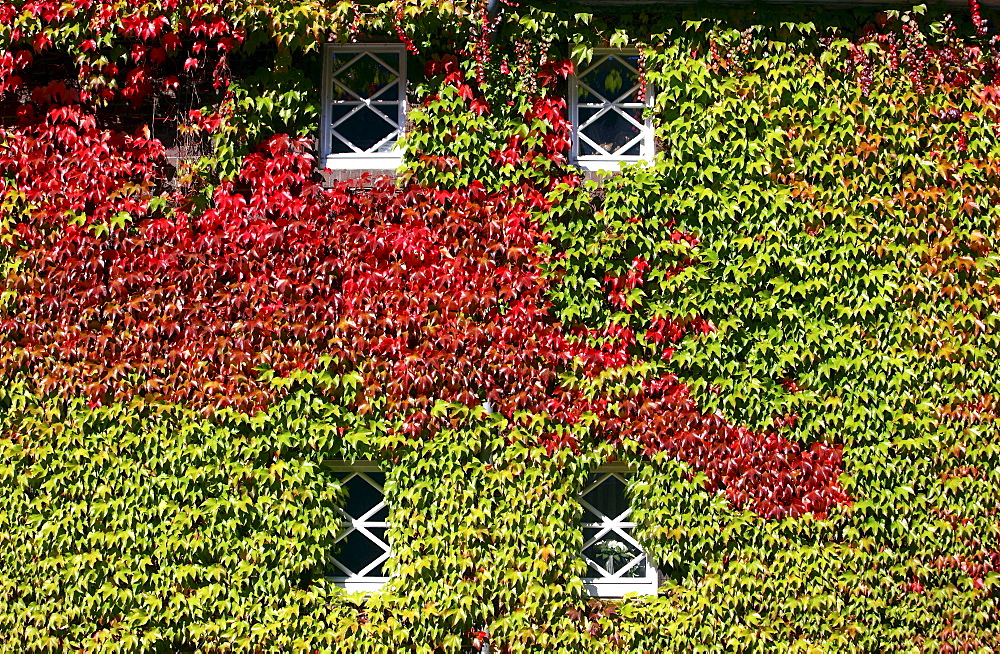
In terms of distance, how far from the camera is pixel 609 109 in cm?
569

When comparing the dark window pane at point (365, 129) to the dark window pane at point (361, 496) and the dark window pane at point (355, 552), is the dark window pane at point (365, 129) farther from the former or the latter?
the dark window pane at point (355, 552)

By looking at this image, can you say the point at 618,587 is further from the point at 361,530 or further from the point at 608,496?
the point at 361,530

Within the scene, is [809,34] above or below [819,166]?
above

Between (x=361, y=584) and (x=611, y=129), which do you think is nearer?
(x=361, y=584)

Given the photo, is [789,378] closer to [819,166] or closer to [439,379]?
[819,166]

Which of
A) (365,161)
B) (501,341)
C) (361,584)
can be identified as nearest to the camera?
(501,341)

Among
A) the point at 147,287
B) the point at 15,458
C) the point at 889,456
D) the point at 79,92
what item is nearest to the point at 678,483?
the point at 889,456

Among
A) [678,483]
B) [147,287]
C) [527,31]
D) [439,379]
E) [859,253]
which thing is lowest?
[678,483]

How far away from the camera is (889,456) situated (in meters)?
5.27

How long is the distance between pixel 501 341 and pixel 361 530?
157 centimetres

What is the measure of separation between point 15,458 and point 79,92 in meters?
2.43

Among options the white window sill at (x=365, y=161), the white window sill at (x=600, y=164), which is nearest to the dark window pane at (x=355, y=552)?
the white window sill at (x=365, y=161)

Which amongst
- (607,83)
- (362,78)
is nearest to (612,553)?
(607,83)

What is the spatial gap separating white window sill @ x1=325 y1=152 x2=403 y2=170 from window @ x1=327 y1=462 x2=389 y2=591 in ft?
6.52
